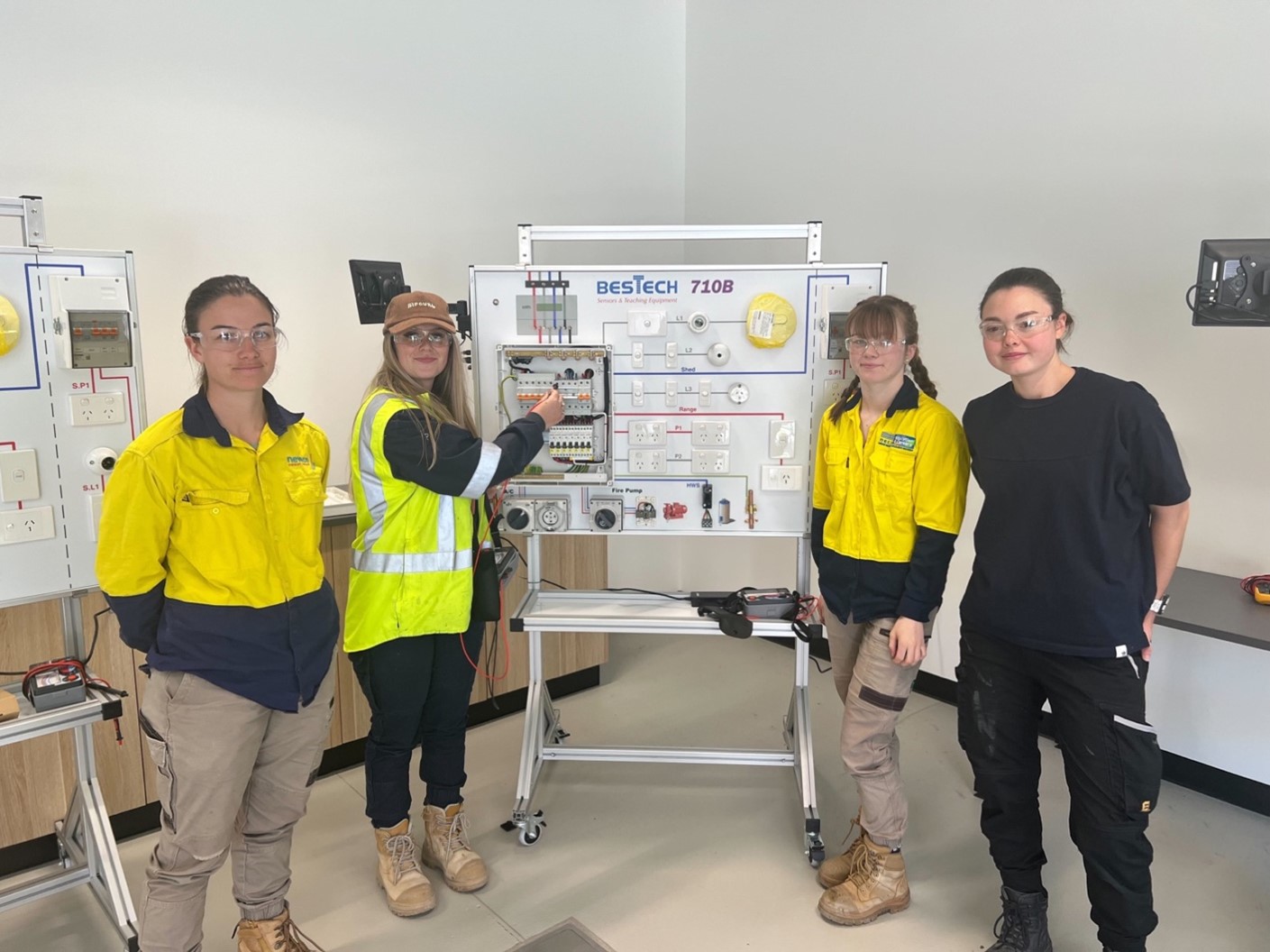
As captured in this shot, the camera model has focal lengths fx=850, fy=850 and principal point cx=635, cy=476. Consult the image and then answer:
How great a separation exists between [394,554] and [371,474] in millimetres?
215

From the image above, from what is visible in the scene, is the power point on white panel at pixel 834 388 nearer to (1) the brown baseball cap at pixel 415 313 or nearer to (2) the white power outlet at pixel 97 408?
(1) the brown baseball cap at pixel 415 313

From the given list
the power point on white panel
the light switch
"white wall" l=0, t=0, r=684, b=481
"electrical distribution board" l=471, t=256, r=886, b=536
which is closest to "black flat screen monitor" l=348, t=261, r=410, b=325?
"electrical distribution board" l=471, t=256, r=886, b=536

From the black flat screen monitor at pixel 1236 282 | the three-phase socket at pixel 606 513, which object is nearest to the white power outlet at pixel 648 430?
the three-phase socket at pixel 606 513

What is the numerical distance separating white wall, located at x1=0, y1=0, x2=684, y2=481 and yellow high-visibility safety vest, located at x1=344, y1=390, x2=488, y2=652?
1.29m

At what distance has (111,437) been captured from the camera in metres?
2.16

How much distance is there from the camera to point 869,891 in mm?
2348

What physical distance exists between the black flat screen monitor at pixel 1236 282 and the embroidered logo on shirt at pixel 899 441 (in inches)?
33.1

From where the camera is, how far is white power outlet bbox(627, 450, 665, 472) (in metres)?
2.74

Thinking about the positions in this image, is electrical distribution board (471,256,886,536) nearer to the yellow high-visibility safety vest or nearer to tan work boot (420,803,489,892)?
the yellow high-visibility safety vest

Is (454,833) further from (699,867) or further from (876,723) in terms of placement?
(876,723)

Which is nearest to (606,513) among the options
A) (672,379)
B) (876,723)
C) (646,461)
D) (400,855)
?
(646,461)

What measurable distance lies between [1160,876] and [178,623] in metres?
2.80

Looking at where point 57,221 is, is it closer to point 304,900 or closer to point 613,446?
point 613,446

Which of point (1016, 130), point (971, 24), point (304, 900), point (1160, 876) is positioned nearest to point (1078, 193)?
point (1016, 130)
